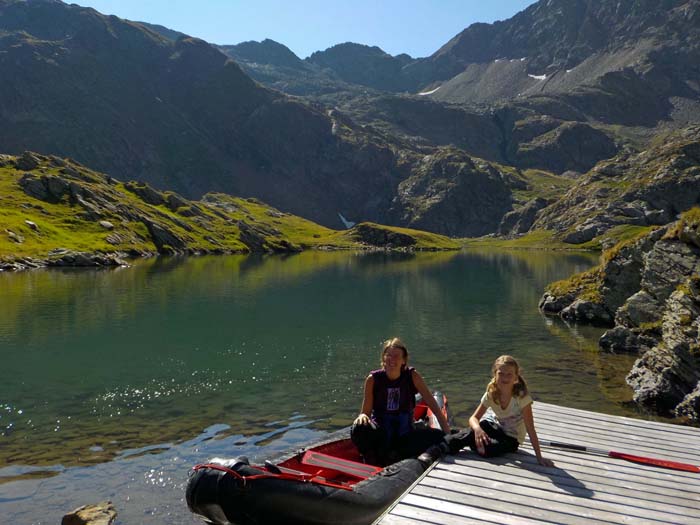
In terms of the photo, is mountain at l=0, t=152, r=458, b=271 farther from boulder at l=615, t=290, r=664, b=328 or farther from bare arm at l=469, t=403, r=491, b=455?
bare arm at l=469, t=403, r=491, b=455

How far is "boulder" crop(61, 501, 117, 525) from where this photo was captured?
47.5ft

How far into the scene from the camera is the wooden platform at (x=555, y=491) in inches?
425

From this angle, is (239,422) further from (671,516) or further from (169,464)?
(671,516)

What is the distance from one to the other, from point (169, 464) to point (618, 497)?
45.7ft

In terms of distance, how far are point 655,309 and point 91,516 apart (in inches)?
1400

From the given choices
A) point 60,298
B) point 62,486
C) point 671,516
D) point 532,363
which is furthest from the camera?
point 60,298

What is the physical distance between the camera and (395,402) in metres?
15.1

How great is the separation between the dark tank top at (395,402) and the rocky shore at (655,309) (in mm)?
15449

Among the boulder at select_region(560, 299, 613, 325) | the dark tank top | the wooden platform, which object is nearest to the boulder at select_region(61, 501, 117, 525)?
the dark tank top

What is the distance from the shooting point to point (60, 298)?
66.9 m

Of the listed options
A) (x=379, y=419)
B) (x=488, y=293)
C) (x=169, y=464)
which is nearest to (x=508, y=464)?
(x=379, y=419)

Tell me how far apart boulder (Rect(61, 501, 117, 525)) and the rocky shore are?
22113mm

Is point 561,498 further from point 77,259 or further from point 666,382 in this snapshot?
point 77,259

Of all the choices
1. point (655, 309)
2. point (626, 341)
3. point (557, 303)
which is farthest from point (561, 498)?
point (557, 303)
